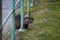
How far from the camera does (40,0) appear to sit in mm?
5945

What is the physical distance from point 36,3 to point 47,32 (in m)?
2.18

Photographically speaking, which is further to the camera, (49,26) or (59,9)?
(59,9)

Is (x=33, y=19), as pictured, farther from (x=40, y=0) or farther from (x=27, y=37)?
(x=40, y=0)

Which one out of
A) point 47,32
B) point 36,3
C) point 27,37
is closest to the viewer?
point 27,37

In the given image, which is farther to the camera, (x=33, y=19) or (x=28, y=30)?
(x=33, y=19)

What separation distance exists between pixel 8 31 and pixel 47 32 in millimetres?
713

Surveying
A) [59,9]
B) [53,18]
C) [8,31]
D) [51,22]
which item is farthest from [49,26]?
[59,9]

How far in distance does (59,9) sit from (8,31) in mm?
2228

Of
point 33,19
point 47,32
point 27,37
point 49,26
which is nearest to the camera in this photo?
point 27,37

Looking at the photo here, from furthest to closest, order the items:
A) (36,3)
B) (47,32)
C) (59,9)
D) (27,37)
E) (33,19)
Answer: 1. (36,3)
2. (59,9)
3. (33,19)
4. (47,32)
5. (27,37)

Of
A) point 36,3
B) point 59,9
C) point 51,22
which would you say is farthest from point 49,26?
point 36,3

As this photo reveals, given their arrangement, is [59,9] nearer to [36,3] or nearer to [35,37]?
[36,3]

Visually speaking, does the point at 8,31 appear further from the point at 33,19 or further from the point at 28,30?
the point at 33,19

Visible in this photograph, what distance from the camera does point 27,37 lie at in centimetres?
328
